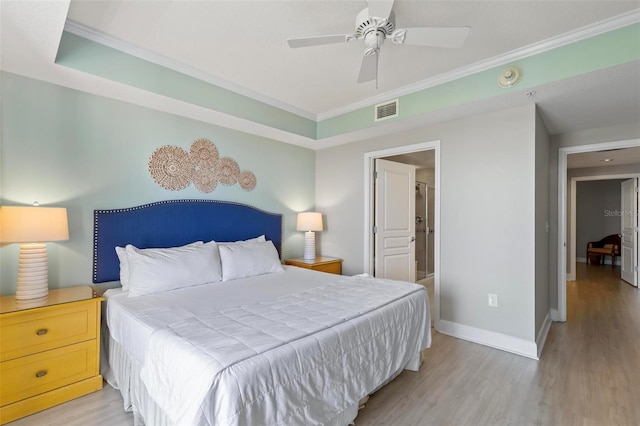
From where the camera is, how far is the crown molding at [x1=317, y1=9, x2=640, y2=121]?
201 centimetres

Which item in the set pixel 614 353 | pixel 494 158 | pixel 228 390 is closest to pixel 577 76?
pixel 494 158

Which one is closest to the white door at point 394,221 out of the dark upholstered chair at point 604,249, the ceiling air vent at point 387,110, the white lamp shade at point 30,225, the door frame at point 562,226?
the ceiling air vent at point 387,110

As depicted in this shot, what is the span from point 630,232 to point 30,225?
8357 millimetres

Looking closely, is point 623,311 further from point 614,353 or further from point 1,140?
point 1,140

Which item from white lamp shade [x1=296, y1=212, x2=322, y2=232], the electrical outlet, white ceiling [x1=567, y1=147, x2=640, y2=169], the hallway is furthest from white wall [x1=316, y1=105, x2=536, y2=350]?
white ceiling [x1=567, y1=147, x2=640, y2=169]

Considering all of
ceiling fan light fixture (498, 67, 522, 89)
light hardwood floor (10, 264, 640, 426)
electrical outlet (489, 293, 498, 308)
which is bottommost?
light hardwood floor (10, 264, 640, 426)

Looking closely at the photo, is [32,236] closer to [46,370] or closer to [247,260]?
[46,370]

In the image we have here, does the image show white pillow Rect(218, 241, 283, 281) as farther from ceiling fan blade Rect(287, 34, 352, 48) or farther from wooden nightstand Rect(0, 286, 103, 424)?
ceiling fan blade Rect(287, 34, 352, 48)

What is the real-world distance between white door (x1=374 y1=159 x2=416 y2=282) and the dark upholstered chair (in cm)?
617

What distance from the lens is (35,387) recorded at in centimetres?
192

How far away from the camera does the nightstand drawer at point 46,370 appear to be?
183 cm

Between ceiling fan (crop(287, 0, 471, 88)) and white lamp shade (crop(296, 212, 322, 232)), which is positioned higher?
ceiling fan (crop(287, 0, 471, 88))

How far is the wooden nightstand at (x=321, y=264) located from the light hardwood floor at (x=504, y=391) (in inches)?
57.4

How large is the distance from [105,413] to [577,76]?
401 cm
